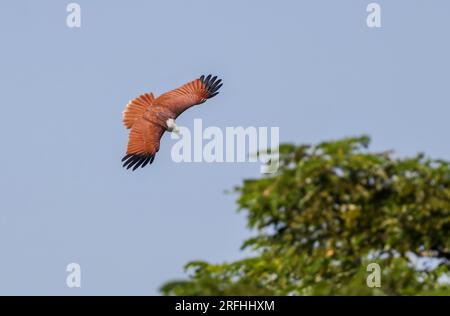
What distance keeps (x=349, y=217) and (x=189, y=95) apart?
12691 mm

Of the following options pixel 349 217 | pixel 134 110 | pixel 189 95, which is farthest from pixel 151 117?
pixel 349 217

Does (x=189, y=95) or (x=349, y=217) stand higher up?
(x=189, y=95)

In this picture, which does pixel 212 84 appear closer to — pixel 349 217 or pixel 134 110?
pixel 134 110

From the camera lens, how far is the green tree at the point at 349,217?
35938 millimetres

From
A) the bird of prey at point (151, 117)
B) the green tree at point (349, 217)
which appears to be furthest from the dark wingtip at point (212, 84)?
the green tree at point (349, 217)

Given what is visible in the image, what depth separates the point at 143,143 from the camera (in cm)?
4647

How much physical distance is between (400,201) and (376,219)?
0.65 meters

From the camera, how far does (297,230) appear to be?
120ft

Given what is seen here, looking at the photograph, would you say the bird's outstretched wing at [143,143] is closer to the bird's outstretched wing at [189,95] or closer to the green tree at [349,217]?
the bird's outstretched wing at [189,95]

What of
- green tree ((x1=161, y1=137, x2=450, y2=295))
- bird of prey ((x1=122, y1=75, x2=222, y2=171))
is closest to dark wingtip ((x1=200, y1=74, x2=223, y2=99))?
bird of prey ((x1=122, y1=75, x2=222, y2=171))

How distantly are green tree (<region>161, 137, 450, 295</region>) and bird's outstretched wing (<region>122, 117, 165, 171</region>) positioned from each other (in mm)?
9043

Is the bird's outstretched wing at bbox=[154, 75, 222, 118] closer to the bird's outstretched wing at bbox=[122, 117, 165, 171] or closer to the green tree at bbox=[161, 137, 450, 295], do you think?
the bird's outstretched wing at bbox=[122, 117, 165, 171]

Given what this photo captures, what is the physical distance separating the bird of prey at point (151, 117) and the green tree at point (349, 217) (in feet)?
30.1
